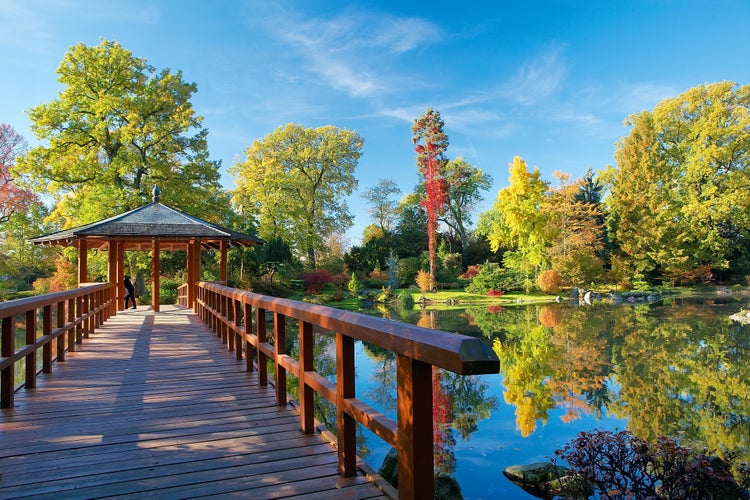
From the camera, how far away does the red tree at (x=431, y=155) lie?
29.5m

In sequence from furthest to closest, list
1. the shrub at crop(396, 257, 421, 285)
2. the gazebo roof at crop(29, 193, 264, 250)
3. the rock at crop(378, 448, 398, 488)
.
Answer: the shrub at crop(396, 257, 421, 285) → the gazebo roof at crop(29, 193, 264, 250) → the rock at crop(378, 448, 398, 488)

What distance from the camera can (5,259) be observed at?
21641mm

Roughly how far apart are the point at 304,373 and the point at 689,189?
33.4 meters

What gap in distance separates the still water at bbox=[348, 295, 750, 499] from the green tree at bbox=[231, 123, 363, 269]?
1667cm

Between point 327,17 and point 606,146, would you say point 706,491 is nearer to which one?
point 327,17

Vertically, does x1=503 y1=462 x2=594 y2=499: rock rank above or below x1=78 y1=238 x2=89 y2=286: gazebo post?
below

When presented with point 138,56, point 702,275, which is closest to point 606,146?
point 702,275

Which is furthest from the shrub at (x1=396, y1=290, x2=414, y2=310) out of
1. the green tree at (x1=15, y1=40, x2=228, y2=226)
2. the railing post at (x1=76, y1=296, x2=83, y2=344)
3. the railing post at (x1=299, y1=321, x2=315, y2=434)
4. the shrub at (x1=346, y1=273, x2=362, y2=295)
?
the railing post at (x1=299, y1=321, x2=315, y2=434)

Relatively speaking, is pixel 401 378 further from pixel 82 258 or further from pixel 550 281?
pixel 550 281

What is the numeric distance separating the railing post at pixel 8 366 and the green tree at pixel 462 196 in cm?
3403

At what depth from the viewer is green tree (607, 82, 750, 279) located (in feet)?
91.5

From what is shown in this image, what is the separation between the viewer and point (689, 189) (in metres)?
29.4

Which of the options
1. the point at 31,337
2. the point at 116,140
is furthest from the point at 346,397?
the point at 116,140

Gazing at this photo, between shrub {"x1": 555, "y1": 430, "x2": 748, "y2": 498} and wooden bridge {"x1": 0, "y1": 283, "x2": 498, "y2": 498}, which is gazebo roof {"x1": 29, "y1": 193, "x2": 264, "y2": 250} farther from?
shrub {"x1": 555, "y1": 430, "x2": 748, "y2": 498}
